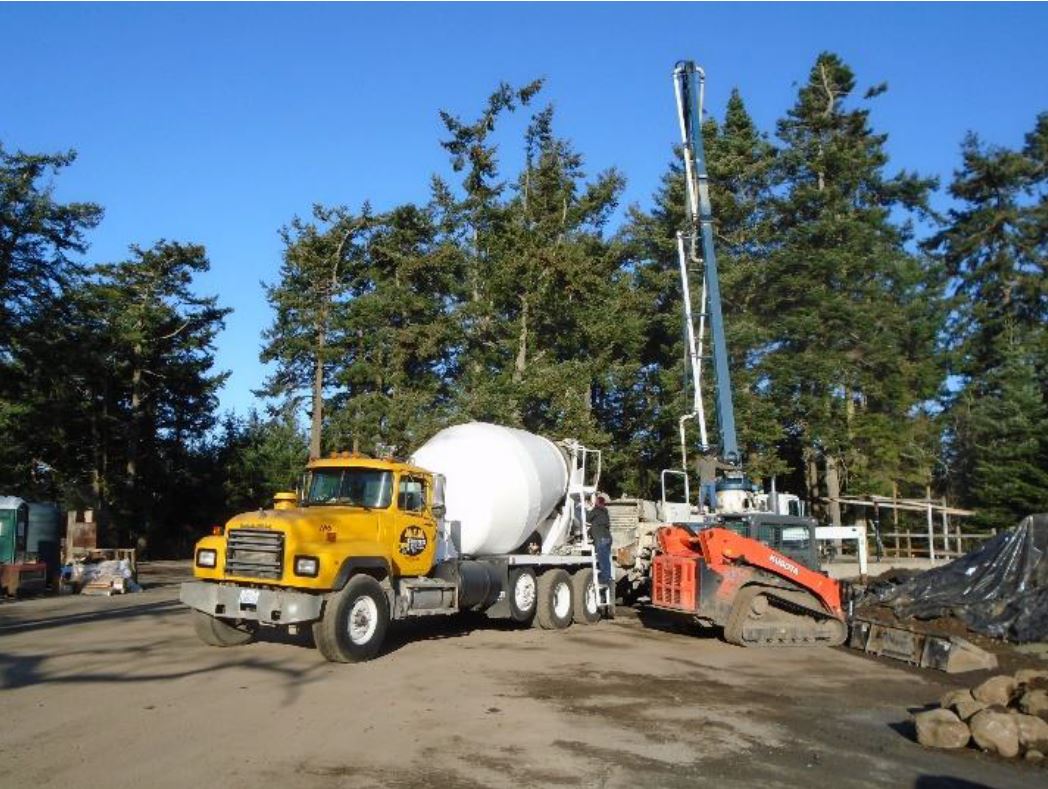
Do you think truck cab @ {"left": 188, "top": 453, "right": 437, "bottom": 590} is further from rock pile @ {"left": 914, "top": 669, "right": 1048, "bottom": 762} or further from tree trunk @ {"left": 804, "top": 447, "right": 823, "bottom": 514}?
tree trunk @ {"left": 804, "top": 447, "right": 823, "bottom": 514}

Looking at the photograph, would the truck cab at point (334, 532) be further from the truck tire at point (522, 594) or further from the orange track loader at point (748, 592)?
the orange track loader at point (748, 592)

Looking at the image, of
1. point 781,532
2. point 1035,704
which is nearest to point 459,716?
point 1035,704

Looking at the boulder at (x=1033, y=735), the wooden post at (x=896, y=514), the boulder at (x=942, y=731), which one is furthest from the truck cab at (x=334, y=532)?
the wooden post at (x=896, y=514)

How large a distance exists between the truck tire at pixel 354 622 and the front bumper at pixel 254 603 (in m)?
0.20

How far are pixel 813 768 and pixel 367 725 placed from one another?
4.01 m

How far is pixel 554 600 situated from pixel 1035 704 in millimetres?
9175

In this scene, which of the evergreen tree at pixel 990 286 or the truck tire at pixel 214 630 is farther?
the evergreen tree at pixel 990 286

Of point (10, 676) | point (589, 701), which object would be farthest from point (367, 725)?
point (10, 676)

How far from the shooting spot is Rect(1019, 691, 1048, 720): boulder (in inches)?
330

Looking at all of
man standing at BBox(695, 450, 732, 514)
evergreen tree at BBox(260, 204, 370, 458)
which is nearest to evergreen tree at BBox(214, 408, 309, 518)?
evergreen tree at BBox(260, 204, 370, 458)

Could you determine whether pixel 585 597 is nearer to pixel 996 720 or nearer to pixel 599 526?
pixel 599 526

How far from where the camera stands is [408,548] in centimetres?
1317

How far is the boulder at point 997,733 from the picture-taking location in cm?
795

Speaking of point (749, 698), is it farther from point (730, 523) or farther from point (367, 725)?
point (730, 523)
